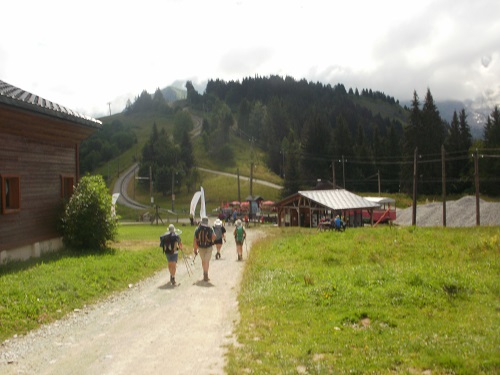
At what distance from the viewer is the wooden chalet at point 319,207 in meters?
45.1

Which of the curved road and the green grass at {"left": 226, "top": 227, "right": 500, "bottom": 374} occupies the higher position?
the curved road

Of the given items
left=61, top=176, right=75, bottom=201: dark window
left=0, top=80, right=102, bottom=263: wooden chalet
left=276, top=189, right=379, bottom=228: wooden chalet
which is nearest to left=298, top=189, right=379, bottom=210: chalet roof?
left=276, top=189, right=379, bottom=228: wooden chalet

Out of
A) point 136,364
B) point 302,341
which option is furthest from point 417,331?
point 136,364

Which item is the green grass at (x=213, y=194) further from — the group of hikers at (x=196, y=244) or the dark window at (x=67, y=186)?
the group of hikers at (x=196, y=244)

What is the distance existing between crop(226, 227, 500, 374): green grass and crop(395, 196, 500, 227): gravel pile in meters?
30.8

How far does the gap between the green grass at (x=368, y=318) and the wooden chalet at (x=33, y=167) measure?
342 inches

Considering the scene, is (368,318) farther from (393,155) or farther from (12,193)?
(393,155)

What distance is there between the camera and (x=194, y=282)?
14438 mm

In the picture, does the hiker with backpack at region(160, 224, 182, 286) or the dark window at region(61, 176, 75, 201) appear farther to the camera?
the dark window at region(61, 176, 75, 201)

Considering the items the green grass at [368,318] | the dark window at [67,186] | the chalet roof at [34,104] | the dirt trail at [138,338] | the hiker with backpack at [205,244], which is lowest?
the dirt trail at [138,338]

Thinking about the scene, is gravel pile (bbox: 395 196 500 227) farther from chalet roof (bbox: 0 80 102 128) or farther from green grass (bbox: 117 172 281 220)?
chalet roof (bbox: 0 80 102 128)

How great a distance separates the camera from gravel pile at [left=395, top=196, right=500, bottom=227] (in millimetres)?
45781

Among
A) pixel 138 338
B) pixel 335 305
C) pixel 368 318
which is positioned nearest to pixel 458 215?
pixel 335 305

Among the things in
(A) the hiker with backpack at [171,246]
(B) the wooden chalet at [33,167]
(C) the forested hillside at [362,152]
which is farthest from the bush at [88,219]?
(C) the forested hillside at [362,152]
